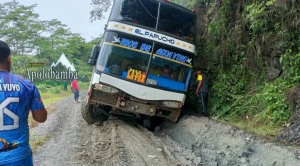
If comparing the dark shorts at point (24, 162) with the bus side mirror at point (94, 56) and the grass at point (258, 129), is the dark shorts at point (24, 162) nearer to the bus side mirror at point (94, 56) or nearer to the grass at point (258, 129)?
the grass at point (258, 129)

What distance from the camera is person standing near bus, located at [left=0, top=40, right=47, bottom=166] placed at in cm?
222

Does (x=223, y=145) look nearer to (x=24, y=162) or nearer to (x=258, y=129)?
(x=258, y=129)

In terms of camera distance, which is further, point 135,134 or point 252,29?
point 252,29

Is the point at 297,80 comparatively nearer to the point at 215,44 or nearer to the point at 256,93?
the point at 256,93

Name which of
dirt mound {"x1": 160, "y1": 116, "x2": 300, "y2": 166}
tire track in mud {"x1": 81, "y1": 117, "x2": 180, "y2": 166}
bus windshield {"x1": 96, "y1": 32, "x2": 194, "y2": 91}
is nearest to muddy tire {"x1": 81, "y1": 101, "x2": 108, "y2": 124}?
tire track in mud {"x1": 81, "y1": 117, "x2": 180, "y2": 166}

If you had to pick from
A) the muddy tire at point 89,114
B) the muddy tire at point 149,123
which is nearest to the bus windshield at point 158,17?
the muddy tire at point 89,114

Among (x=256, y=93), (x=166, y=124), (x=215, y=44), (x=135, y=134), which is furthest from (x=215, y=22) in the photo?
(x=135, y=134)

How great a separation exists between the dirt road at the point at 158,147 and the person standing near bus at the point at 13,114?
2.53m

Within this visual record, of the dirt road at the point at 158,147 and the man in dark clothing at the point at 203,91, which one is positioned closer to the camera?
the dirt road at the point at 158,147

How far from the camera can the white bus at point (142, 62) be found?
712 centimetres

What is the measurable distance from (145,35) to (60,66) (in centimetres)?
2777

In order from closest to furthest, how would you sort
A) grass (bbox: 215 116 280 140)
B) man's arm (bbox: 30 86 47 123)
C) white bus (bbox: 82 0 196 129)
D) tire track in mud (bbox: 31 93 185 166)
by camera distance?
man's arm (bbox: 30 86 47 123) < tire track in mud (bbox: 31 93 185 166) < grass (bbox: 215 116 280 140) < white bus (bbox: 82 0 196 129)

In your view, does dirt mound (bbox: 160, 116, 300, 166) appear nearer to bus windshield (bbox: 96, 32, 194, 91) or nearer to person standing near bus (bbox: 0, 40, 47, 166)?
bus windshield (bbox: 96, 32, 194, 91)

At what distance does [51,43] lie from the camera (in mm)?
34375
